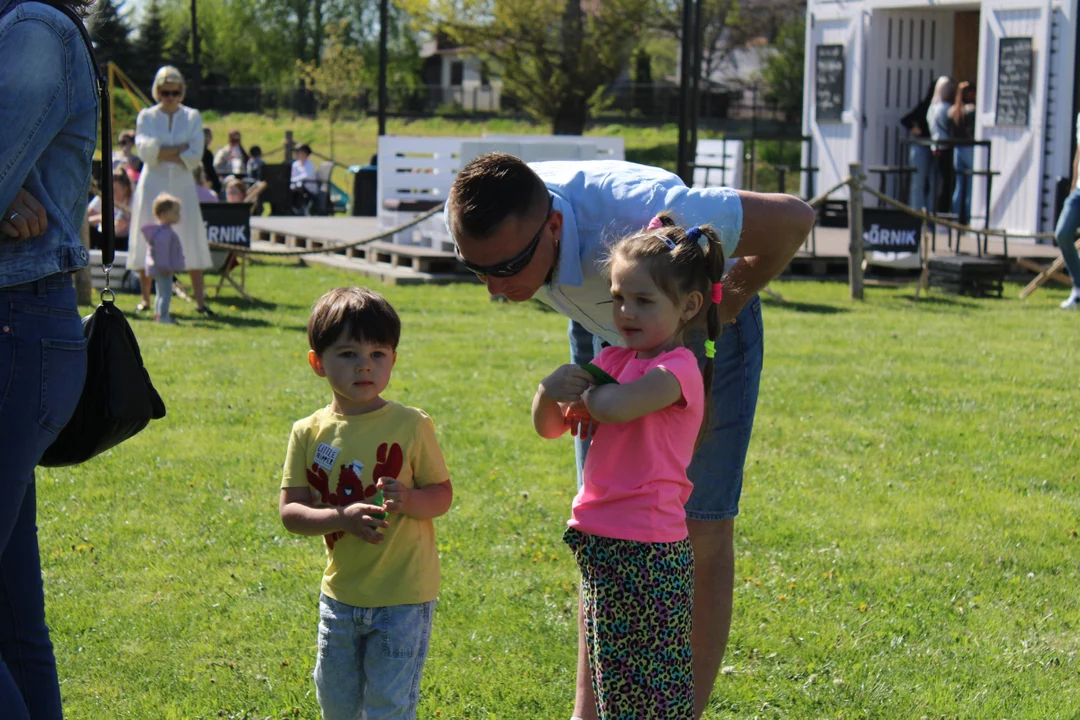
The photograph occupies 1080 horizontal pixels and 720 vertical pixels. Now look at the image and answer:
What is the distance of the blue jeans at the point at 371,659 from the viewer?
119 inches

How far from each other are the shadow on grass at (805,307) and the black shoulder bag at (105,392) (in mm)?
9406

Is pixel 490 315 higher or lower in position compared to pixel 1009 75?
lower

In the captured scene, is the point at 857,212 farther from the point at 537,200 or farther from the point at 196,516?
the point at 537,200

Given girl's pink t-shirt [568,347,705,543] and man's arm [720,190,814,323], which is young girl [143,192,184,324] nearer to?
man's arm [720,190,814,323]

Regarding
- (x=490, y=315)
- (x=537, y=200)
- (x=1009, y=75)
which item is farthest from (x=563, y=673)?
(x=1009, y=75)

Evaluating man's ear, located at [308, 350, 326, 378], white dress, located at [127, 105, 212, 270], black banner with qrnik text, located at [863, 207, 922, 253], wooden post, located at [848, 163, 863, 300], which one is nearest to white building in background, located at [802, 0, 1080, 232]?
black banner with qrnik text, located at [863, 207, 922, 253]

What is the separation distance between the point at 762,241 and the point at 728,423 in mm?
493

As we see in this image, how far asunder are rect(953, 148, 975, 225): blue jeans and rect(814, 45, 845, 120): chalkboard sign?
2.62 meters

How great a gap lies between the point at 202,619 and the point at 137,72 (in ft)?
172

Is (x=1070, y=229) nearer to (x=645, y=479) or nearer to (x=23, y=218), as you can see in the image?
(x=645, y=479)

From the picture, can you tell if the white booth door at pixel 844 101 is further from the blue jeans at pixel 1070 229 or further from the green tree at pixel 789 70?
the green tree at pixel 789 70

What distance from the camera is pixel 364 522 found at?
2922mm

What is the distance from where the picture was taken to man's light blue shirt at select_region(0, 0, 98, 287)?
Answer: 2426 mm

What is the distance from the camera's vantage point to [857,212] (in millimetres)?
12531
